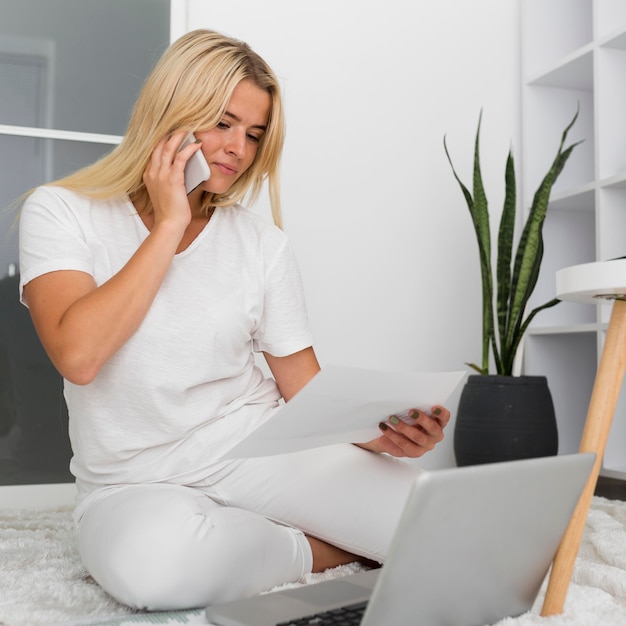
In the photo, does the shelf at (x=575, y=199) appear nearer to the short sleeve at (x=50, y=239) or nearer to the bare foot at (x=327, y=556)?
the bare foot at (x=327, y=556)

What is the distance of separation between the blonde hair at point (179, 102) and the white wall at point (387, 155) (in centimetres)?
105

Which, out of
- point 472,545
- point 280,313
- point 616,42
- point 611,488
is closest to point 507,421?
point 611,488

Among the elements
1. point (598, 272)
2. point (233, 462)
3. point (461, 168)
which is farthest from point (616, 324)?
point (461, 168)

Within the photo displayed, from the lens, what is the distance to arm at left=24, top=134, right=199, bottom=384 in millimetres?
1170

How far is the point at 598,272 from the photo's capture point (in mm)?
875

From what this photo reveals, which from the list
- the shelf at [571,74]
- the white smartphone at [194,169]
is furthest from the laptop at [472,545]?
the shelf at [571,74]

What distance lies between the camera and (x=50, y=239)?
49.4 inches

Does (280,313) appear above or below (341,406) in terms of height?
above

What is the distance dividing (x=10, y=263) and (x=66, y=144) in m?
0.36

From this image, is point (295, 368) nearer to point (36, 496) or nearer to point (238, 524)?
point (238, 524)

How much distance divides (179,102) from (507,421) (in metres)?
1.34

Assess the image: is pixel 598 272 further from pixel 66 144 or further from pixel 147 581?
pixel 66 144

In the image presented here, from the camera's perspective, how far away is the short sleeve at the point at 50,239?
1.24 meters

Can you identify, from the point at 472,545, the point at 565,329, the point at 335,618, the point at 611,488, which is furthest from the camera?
the point at 565,329
